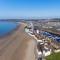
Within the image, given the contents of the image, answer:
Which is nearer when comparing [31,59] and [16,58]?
[31,59]

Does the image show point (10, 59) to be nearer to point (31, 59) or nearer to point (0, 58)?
point (0, 58)

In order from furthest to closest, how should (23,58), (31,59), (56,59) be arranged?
(23,58), (31,59), (56,59)

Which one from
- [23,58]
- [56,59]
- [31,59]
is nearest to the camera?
[56,59]

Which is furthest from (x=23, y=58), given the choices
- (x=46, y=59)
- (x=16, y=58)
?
(x=46, y=59)

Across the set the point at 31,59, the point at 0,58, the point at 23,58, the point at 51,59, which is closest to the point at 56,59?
the point at 51,59

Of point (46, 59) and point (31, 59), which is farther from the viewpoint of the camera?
point (31, 59)

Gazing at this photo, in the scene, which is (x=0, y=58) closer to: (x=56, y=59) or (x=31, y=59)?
(x=31, y=59)

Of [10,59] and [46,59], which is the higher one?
[46,59]

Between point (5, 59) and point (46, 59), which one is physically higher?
point (46, 59)
